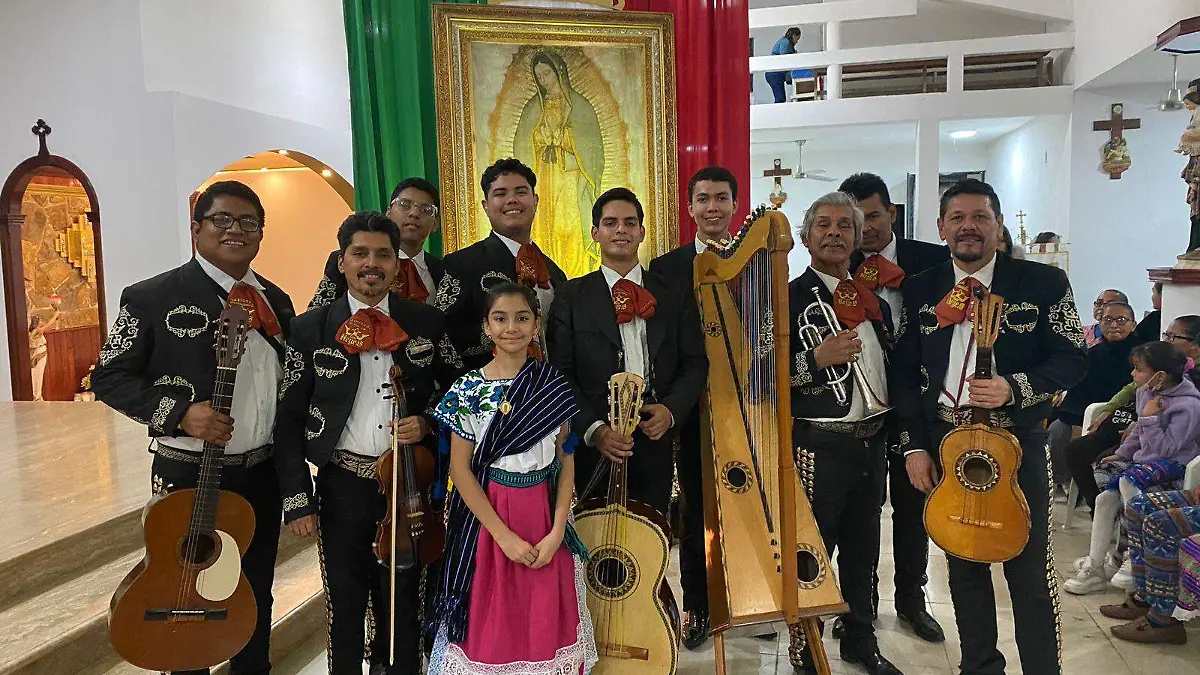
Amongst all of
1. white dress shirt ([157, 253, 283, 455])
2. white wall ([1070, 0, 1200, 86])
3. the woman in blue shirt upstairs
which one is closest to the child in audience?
white dress shirt ([157, 253, 283, 455])

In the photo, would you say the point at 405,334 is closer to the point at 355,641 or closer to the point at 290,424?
the point at 290,424

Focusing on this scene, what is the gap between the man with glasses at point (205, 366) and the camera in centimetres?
219

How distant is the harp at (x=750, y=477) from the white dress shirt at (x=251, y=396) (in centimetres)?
136

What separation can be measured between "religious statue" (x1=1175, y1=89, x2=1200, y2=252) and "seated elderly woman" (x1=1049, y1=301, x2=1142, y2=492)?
1.93 feet

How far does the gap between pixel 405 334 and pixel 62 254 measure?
944 cm

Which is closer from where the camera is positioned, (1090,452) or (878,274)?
(878,274)

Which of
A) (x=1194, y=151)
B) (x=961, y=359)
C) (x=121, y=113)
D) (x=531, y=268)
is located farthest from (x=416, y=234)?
(x=121, y=113)

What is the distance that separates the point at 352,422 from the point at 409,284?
74cm

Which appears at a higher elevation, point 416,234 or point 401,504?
point 416,234

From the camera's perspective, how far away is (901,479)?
3.17 m

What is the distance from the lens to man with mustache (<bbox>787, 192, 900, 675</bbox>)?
2.68 m

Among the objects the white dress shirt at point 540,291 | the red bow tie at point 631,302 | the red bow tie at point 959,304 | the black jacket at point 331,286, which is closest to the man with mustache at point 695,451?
the red bow tie at point 631,302

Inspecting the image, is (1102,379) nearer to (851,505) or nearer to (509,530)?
(851,505)

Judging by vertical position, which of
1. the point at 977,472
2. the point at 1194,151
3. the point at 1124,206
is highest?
the point at 1194,151
